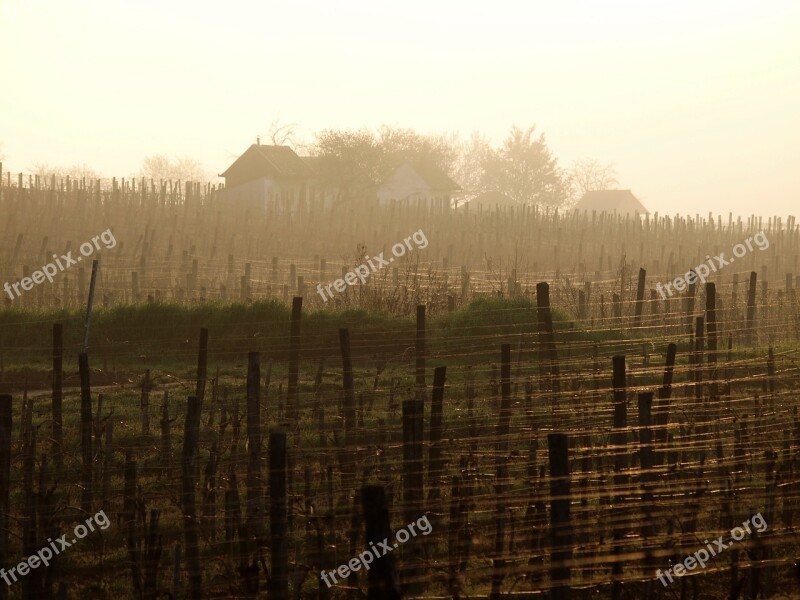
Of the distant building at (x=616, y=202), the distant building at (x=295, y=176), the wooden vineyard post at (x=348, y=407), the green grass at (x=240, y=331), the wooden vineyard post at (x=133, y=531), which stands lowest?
the wooden vineyard post at (x=133, y=531)

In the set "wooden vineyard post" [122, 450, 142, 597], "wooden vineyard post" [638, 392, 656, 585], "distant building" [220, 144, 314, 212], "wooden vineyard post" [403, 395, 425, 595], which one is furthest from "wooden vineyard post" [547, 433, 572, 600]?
"distant building" [220, 144, 314, 212]

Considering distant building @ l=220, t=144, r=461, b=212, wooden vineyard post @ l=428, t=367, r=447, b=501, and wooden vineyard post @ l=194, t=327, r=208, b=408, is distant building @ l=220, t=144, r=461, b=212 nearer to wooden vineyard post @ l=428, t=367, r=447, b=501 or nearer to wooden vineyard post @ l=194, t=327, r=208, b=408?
wooden vineyard post @ l=194, t=327, r=208, b=408

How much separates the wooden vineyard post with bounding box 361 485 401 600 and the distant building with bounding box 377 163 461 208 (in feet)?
169

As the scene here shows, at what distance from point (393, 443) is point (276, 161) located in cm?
4681

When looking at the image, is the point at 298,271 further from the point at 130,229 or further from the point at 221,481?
the point at 221,481

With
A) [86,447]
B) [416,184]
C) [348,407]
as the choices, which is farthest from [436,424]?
[416,184]

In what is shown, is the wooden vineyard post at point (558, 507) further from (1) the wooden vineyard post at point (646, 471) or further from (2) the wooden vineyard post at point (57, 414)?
(2) the wooden vineyard post at point (57, 414)

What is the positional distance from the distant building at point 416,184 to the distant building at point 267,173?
4535 millimetres

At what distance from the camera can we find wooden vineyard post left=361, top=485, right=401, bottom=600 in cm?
378

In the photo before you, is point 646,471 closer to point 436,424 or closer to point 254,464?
point 436,424

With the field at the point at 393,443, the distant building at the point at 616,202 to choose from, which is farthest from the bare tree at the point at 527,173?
the field at the point at 393,443

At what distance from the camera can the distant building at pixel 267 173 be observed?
52406 mm

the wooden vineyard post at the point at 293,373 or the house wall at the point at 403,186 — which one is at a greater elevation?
the house wall at the point at 403,186

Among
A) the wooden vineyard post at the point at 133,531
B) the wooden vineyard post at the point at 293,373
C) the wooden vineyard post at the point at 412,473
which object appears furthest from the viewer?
the wooden vineyard post at the point at 293,373
